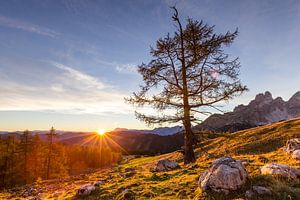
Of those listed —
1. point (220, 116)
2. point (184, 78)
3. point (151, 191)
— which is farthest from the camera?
point (184, 78)

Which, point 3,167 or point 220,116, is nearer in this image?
point 220,116

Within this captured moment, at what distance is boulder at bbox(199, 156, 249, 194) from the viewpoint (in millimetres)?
8789

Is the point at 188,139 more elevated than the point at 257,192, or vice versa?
the point at 188,139

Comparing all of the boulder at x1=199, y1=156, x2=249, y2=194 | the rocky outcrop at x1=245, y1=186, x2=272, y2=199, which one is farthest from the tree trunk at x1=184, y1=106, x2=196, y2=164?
the rocky outcrop at x1=245, y1=186, x2=272, y2=199

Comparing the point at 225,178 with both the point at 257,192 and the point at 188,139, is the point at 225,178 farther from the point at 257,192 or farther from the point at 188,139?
the point at 188,139

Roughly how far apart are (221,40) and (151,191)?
13.0 m

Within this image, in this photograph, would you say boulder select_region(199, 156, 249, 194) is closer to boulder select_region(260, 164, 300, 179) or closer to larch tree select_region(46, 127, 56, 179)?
boulder select_region(260, 164, 300, 179)

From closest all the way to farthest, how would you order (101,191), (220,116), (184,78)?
(101,191)
(220,116)
(184,78)

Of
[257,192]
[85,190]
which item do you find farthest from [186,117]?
[257,192]

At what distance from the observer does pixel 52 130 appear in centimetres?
5494

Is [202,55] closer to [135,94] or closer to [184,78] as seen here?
[184,78]

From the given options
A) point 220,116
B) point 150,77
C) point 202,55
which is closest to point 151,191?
point 220,116

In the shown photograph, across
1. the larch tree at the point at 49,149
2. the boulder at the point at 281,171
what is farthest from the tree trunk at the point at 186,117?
the larch tree at the point at 49,149

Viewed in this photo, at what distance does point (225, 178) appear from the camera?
889cm
